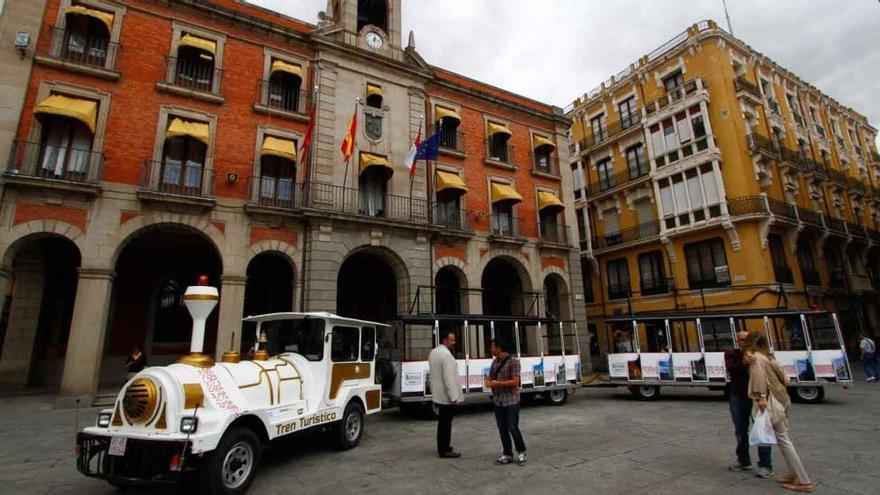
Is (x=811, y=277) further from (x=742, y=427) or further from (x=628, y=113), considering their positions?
(x=742, y=427)

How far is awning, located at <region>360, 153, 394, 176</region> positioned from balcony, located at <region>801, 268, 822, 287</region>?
22.6 meters

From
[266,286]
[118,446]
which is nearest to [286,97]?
[266,286]

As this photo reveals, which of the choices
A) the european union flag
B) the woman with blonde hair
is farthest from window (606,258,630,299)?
the woman with blonde hair

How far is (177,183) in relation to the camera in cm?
1382

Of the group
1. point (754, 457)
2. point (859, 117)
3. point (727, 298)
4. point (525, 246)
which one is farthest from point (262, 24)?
point (859, 117)

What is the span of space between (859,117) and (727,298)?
89.7ft

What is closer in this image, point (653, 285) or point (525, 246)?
point (525, 246)

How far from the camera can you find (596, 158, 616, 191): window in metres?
27.9

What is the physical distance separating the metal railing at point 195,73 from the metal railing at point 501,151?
12273 mm

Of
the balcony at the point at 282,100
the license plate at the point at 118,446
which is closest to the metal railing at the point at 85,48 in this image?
the balcony at the point at 282,100

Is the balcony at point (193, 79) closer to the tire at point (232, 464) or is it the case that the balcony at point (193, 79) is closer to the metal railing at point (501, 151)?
the metal railing at point (501, 151)

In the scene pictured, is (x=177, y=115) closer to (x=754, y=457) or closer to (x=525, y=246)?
(x=525, y=246)

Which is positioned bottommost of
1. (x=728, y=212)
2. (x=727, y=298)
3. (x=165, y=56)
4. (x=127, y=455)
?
(x=127, y=455)

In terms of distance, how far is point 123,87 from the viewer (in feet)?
44.3
